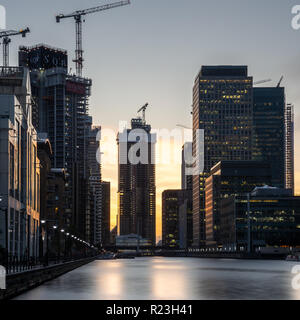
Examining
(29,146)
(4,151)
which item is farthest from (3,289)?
(29,146)

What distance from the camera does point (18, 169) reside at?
12606cm

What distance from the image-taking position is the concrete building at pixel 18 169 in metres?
109

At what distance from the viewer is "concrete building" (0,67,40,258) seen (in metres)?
109

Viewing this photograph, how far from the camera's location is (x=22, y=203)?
12800 centimetres

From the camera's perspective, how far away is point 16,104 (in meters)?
121

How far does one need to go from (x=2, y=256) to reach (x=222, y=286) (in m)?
28.2
